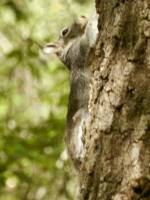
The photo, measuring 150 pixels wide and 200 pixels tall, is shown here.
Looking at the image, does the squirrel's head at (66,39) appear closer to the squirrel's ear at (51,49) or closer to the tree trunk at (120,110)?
the squirrel's ear at (51,49)

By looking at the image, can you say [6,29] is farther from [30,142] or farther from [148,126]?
[148,126]

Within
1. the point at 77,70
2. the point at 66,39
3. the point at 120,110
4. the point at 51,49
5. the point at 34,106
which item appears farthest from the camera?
the point at 34,106

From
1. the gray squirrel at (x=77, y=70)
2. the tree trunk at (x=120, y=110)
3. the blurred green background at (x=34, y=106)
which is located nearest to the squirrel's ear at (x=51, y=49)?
the gray squirrel at (x=77, y=70)

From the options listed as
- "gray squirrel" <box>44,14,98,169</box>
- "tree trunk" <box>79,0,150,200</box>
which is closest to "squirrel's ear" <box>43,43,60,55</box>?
"gray squirrel" <box>44,14,98,169</box>

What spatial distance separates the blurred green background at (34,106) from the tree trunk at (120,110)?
224 centimetres

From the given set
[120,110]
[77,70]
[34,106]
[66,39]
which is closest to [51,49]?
[66,39]

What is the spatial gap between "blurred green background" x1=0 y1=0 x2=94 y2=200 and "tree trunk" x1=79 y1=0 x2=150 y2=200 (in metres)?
2.24

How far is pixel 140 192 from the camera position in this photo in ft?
6.72

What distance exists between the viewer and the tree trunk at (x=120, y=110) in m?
2.06

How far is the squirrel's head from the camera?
4633mm

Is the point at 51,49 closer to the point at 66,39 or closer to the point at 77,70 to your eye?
the point at 66,39

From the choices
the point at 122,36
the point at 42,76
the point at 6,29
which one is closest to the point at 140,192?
the point at 122,36

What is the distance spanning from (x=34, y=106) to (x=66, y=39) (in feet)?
5.10

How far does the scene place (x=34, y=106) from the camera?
6.32 metres
